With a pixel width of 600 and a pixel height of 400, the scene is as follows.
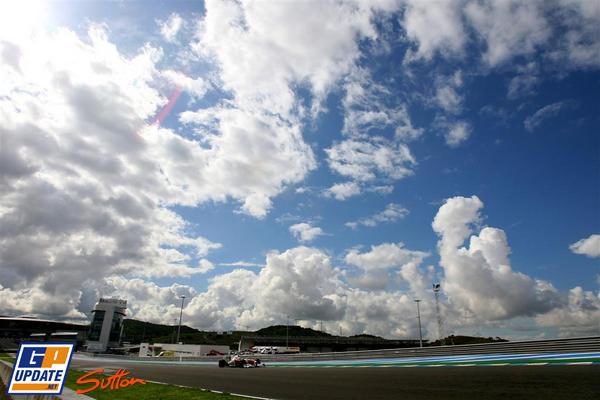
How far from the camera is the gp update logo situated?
704 cm

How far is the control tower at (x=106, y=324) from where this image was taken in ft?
470

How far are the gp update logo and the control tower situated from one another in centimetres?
15546

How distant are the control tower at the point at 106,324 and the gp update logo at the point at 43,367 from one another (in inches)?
6120

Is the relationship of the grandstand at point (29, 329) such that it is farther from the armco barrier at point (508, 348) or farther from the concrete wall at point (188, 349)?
the armco barrier at point (508, 348)

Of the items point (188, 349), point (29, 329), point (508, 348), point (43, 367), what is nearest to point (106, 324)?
point (29, 329)

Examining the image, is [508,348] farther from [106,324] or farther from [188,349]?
[106,324]

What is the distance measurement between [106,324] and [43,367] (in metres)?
161

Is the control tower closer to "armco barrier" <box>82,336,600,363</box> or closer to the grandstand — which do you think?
the grandstand

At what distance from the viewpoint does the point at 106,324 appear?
145 meters

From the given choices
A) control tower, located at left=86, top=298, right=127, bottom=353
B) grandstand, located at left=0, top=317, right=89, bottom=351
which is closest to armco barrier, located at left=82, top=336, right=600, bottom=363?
grandstand, located at left=0, top=317, right=89, bottom=351

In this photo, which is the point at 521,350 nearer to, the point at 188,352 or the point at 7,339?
the point at 188,352

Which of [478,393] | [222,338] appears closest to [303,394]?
[478,393]

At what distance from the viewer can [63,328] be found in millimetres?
137750

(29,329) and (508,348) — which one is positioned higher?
(29,329)
